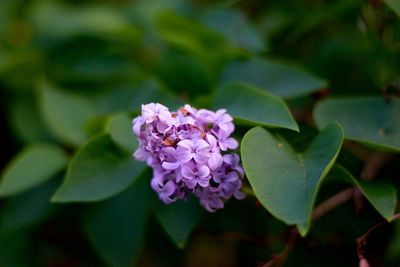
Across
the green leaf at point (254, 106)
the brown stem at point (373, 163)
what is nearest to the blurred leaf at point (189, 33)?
the green leaf at point (254, 106)

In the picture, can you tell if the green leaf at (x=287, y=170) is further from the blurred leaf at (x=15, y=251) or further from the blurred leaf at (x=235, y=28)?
the blurred leaf at (x=15, y=251)

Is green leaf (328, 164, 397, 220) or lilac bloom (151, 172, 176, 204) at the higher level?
green leaf (328, 164, 397, 220)

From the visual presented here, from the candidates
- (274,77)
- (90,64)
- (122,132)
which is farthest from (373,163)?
(90,64)

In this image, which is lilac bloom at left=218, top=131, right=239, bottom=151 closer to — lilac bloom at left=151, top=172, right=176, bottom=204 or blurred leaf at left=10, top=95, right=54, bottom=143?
lilac bloom at left=151, top=172, right=176, bottom=204

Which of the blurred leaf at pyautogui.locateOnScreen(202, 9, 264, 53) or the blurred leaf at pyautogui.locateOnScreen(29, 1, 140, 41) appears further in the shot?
the blurred leaf at pyautogui.locateOnScreen(29, 1, 140, 41)

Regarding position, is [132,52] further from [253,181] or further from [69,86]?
[253,181]

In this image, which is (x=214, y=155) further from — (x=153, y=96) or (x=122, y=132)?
(x=153, y=96)

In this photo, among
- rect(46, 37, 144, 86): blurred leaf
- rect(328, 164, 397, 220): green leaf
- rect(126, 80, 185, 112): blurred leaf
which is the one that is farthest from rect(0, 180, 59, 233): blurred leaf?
rect(328, 164, 397, 220): green leaf

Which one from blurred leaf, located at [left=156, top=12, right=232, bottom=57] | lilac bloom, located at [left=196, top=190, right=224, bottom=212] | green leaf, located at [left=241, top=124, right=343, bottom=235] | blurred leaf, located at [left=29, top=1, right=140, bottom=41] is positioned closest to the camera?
green leaf, located at [left=241, top=124, right=343, bottom=235]
